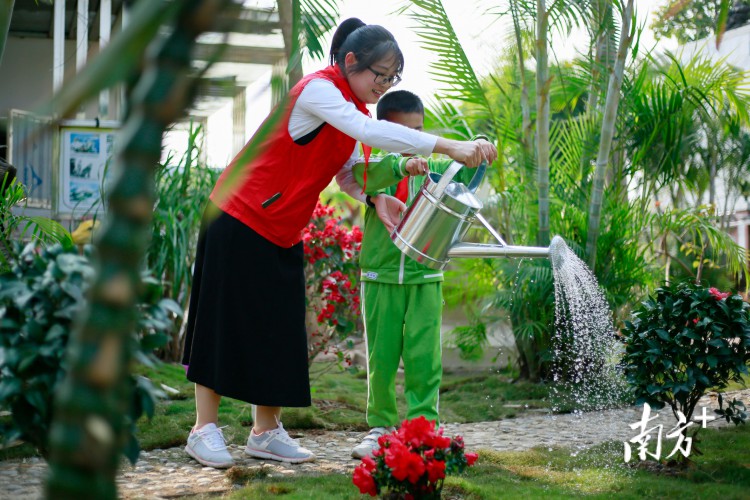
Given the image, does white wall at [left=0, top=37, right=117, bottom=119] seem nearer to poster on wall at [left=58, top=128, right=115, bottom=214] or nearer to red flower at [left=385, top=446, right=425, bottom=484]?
poster on wall at [left=58, top=128, right=115, bottom=214]

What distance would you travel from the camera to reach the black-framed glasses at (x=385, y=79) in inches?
A: 113

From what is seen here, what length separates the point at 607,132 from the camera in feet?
16.6

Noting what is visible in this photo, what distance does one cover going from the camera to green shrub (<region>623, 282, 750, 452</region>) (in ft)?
9.68

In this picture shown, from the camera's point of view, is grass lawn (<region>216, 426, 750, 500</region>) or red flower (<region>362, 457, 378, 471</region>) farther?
grass lawn (<region>216, 426, 750, 500</region>)

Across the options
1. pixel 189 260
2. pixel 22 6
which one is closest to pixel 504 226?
pixel 189 260

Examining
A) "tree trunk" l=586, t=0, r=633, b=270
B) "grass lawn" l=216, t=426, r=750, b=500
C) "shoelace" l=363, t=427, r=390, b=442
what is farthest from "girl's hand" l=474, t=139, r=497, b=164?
"tree trunk" l=586, t=0, r=633, b=270

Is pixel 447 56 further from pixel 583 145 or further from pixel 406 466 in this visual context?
pixel 406 466

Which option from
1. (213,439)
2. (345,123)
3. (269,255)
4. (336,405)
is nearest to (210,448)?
(213,439)

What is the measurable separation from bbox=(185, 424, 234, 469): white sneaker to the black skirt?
171 millimetres

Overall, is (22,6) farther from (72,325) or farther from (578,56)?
(72,325)

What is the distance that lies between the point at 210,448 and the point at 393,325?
32.2 inches

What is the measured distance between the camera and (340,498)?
246 cm

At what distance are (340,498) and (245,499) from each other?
27cm

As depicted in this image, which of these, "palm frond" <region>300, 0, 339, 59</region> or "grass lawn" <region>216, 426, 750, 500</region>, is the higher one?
"palm frond" <region>300, 0, 339, 59</region>
